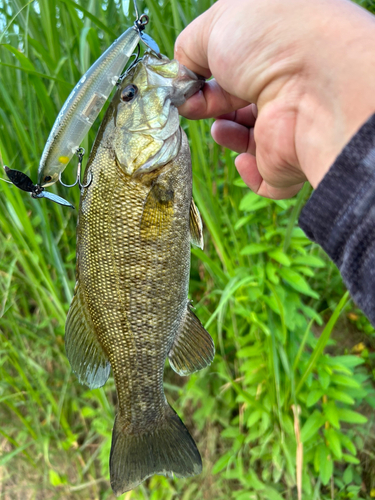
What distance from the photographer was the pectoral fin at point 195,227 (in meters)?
0.97

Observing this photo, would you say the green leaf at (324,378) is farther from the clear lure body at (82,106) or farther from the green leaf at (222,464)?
the clear lure body at (82,106)

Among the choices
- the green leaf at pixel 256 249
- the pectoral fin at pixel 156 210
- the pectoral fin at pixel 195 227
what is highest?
the pectoral fin at pixel 156 210

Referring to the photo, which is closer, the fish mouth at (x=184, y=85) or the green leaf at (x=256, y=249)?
the fish mouth at (x=184, y=85)

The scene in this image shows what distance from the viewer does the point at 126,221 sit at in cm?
88

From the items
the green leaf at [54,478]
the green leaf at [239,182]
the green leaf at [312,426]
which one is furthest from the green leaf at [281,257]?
the green leaf at [54,478]

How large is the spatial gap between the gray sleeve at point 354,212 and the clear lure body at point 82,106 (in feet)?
1.79

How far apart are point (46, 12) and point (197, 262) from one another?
118cm

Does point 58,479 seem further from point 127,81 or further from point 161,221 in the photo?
point 127,81

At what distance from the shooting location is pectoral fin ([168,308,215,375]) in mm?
1036

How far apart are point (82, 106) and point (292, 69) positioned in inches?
19.5

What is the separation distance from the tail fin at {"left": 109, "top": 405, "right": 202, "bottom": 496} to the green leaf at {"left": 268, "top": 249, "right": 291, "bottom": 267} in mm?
668

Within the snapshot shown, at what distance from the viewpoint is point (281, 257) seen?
1275 millimetres

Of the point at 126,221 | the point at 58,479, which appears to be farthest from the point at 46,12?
the point at 58,479

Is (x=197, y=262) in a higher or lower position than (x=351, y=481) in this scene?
higher
